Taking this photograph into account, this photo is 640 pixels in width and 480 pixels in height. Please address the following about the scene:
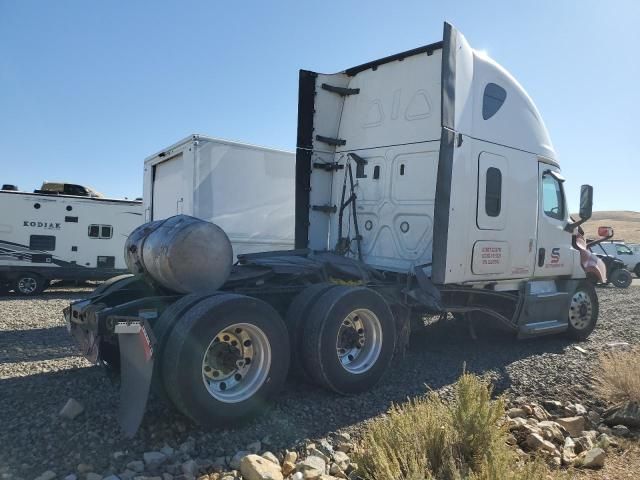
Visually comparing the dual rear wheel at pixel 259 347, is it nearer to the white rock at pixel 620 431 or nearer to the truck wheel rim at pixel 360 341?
the truck wheel rim at pixel 360 341

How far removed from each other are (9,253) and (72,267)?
1650 millimetres

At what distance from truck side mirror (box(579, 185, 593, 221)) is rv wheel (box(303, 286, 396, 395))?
4266 millimetres

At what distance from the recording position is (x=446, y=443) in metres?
3.40

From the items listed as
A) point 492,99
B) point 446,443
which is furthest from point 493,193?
point 446,443

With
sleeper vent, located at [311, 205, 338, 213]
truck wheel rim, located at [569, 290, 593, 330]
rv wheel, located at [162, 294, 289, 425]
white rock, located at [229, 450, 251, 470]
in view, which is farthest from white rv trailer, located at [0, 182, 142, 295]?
white rock, located at [229, 450, 251, 470]

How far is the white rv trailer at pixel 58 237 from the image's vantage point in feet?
47.0

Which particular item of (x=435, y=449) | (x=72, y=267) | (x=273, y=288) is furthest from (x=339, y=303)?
(x=72, y=267)

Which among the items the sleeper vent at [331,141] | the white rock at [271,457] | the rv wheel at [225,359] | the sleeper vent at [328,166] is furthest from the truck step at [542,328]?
the white rock at [271,457]

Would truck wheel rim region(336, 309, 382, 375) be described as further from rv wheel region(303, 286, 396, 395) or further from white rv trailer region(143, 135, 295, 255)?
white rv trailer region(143, 135, 295, 255)

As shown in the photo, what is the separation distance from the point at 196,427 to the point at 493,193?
4557 mm

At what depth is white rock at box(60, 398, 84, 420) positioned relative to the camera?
423cm

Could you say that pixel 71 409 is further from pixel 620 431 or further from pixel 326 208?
pixel 620 431

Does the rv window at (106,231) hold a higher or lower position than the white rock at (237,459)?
higher

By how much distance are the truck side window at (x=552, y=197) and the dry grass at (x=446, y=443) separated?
15.2 feet
